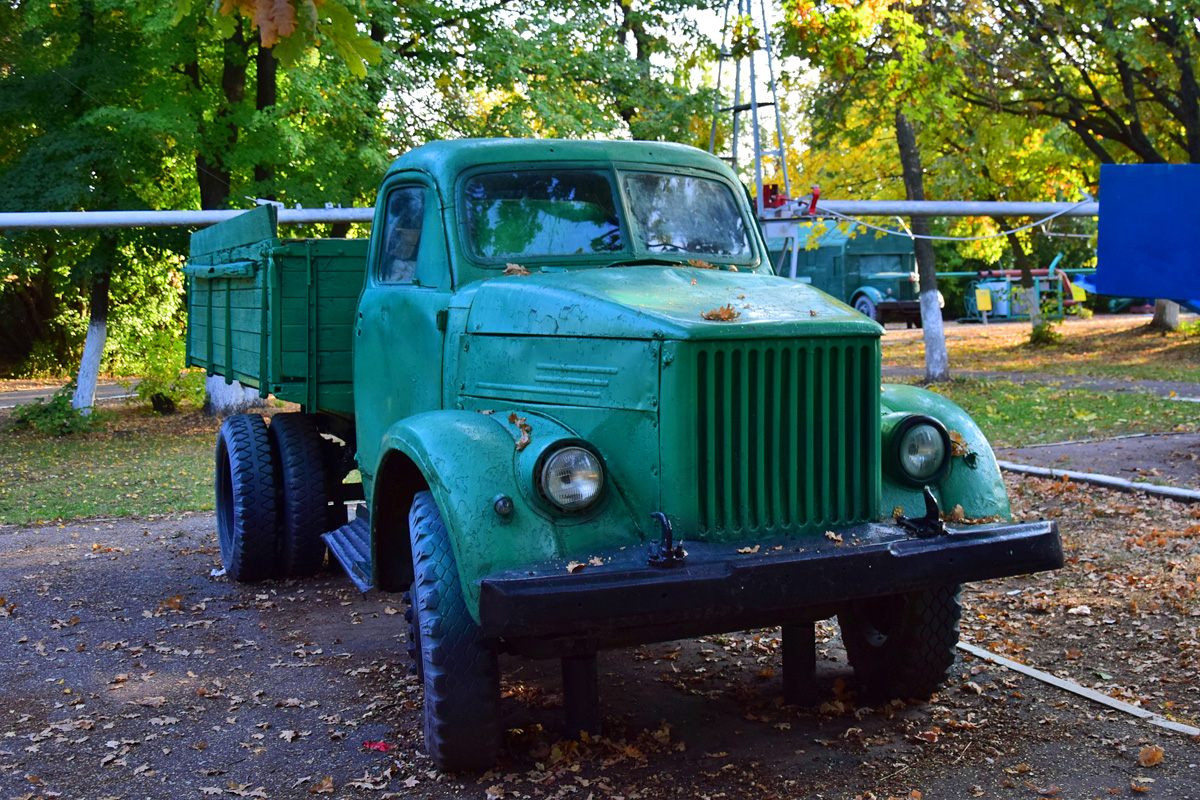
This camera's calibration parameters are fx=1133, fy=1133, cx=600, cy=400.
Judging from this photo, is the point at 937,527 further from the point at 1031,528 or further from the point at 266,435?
the point at 266,435

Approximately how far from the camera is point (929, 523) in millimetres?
3881

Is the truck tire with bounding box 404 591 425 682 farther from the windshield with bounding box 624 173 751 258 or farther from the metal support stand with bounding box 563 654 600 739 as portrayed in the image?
the windshield with bounding box 624 173 751 258

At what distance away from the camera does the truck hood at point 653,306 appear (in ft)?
12.2

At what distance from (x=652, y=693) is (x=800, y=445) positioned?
1460 mm

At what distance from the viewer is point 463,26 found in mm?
15891

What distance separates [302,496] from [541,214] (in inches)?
103

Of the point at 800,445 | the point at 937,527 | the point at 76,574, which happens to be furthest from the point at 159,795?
the point at 76,574

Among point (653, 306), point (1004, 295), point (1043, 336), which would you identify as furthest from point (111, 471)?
point (1004, 295)

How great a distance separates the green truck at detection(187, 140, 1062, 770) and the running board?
4cm

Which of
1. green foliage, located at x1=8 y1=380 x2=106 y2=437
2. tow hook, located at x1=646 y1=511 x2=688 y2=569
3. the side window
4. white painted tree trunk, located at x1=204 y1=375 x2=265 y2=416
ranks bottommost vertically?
green foliage, located at x1=8 y1=380 x2=106 y2=437

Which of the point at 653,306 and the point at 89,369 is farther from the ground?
the point at 653,306

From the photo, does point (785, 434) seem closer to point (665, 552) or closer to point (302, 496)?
point (665, 552)

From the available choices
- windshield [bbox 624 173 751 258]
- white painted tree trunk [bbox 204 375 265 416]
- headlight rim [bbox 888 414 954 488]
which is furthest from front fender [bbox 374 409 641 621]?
white painted tree trunk [bbox 204 375 265 416]

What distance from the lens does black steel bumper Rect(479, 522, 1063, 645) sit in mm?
3387
